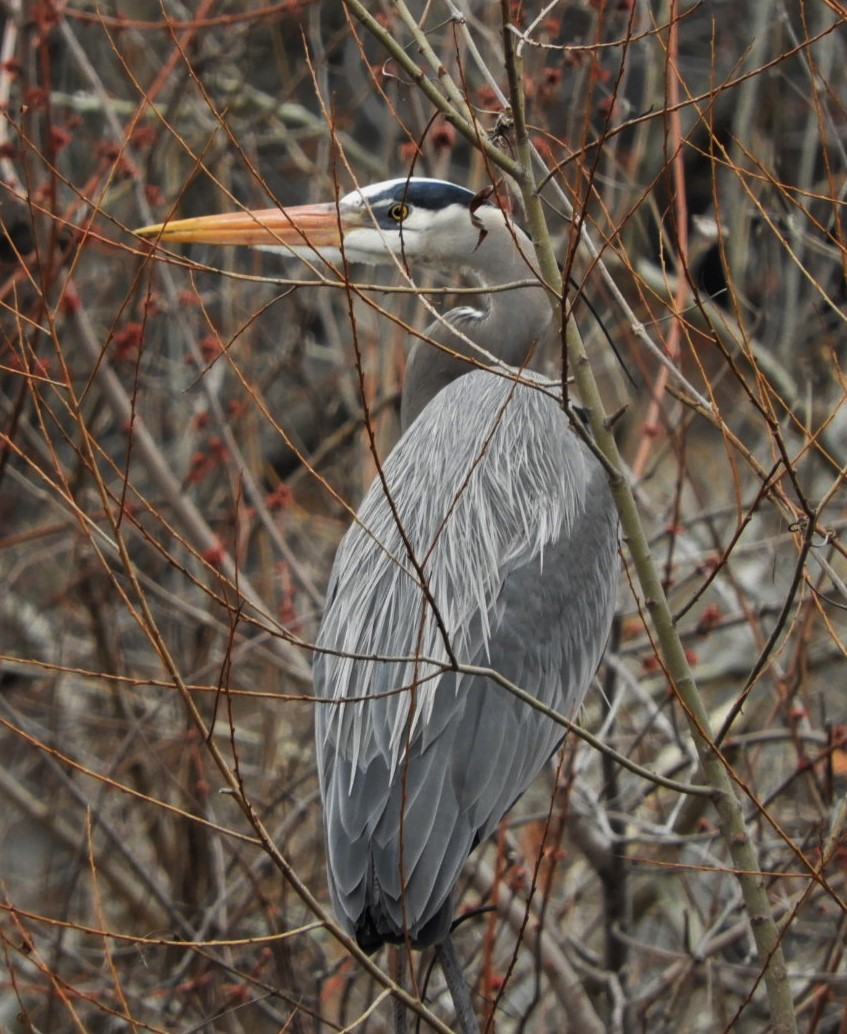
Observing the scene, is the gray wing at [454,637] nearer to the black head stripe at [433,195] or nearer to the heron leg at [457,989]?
the heron leg at [457,989]

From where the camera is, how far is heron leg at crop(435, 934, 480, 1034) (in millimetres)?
2551

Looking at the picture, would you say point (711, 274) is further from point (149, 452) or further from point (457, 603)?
point (457, 603)

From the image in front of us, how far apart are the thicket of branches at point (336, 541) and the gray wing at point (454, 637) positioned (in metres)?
0.16

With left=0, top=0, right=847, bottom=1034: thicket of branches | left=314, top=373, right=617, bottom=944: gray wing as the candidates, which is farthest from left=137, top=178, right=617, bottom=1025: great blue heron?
left=0, top=0, right=847, bottom=1034: thicket of branches

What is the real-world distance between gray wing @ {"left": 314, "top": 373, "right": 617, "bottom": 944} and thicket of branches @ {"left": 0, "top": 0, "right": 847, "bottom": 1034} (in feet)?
0.53

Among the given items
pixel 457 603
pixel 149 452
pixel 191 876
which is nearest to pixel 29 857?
pixel 191 876

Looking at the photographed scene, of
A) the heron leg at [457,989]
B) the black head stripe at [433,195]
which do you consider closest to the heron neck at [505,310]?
the black head stripe at [433,195]

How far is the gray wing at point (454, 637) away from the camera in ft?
8.38

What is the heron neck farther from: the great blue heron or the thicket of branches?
the thicket of branches

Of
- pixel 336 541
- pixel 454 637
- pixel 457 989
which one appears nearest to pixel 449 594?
pixel 454 637

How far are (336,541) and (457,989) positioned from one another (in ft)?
9.57

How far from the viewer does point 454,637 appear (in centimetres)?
285

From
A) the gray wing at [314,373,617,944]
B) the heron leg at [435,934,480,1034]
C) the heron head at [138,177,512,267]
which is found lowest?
the heron leg at [435,934,480,1034]

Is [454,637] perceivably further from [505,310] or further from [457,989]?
[505,310]
